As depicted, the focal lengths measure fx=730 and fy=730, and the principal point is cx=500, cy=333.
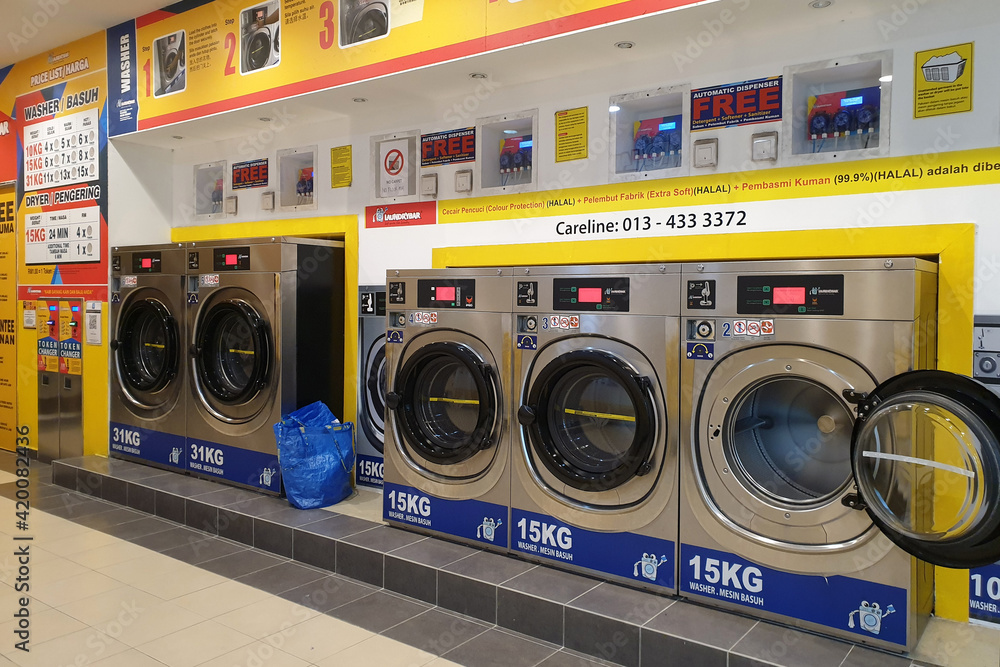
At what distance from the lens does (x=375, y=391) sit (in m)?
4.39

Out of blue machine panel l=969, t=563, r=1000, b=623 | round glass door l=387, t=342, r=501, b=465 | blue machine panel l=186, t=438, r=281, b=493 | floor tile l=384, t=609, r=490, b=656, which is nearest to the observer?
blue machine panel l=969, t=563, r=1000, b=623

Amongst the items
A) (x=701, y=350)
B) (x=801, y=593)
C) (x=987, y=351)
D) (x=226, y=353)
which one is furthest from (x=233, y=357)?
(x=987, y=351)

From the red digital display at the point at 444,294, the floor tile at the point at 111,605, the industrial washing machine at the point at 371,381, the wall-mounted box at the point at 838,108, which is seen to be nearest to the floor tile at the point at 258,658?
the floor tile at the point at 111,605

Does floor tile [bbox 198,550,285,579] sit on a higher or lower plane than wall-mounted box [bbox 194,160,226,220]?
lower

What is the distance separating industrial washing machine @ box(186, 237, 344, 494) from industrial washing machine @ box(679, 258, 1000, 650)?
238cm

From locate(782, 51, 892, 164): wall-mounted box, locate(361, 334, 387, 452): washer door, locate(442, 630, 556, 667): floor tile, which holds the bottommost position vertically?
locate(442, 630, 556, 667): floor tile

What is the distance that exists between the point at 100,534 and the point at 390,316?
81.4 inches

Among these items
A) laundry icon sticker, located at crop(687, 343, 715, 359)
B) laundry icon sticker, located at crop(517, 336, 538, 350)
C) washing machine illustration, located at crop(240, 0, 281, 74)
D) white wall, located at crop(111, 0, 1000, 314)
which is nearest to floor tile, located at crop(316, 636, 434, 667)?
laundry icon sticker, located at crop(517, 336, 538, 350)

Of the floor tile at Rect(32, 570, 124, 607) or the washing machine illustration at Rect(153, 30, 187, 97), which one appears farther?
the washing machine illustration at Rect(153, 30, 187, 97)

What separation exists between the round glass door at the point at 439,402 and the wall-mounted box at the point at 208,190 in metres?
2.66

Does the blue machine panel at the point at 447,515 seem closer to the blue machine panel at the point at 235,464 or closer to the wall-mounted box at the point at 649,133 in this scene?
the blue machine panel at the point at 235,464

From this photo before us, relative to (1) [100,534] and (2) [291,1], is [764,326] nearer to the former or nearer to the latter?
(2) [291,1]

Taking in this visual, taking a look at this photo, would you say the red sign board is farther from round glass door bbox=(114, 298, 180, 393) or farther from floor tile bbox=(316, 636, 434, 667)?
floor tile bbox=(316, 636, 434, 667)

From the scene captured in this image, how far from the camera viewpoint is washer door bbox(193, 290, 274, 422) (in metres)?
4.20
